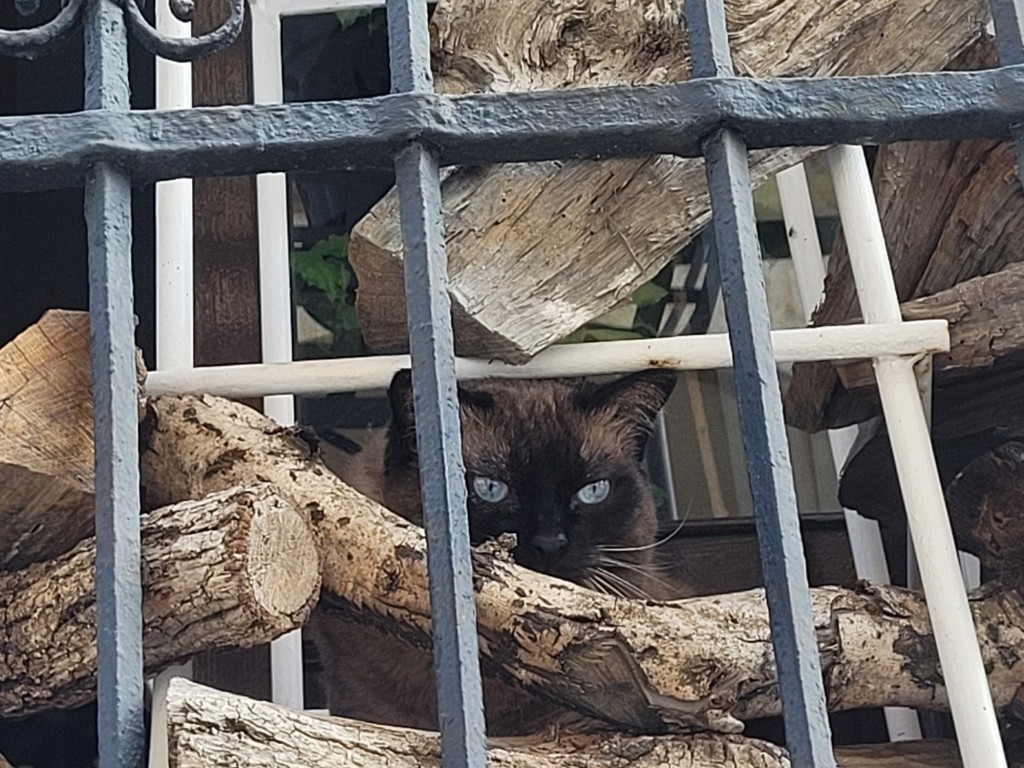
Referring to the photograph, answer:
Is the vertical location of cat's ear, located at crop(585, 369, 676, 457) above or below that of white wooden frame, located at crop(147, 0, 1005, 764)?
above

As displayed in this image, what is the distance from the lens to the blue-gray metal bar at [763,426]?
3.17 feet

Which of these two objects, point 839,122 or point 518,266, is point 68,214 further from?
point 839,122

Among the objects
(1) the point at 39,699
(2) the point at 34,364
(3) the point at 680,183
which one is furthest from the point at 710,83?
(1) the point at 39,699

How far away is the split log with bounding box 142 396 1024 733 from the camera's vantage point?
1.23 meters

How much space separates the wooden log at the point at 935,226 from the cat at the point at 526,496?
1.08ft

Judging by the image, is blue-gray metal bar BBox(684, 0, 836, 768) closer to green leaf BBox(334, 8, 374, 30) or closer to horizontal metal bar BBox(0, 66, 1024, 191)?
horizontal metal bar BBox(0, 66, 1024, 191)

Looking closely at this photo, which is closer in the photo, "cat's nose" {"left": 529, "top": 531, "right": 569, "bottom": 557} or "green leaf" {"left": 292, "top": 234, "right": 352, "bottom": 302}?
"cat's nose" {"left": 529, "top": 531, "right": 569, "bottom": 557}

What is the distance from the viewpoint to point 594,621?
4.06 ft

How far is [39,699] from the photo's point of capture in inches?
48.7

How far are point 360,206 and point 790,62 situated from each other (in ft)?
4.75

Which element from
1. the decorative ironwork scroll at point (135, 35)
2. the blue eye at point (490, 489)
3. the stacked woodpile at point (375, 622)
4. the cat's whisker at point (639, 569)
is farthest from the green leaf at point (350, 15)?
the decorative ironwork scroll at point (135, 35)

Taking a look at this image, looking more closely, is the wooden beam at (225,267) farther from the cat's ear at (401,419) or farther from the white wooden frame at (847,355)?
the white wooden frame at (847,355)

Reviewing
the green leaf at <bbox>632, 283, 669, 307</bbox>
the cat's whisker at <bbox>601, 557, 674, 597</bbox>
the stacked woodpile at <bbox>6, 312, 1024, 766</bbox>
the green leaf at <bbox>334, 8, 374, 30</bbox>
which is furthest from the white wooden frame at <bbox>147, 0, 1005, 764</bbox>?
the green leaf at <bbox>632, 283, 669, 307</bbox>

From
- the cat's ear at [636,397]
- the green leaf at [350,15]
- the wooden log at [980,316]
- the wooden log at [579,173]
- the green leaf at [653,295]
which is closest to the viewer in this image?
the wooden log at [579,173]
